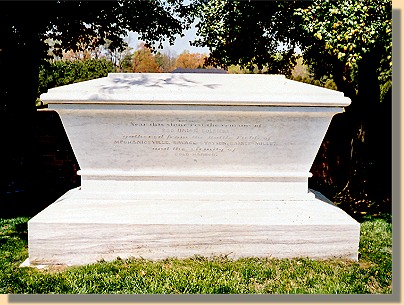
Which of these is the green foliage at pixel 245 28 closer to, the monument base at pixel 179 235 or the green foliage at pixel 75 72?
the monument base at pixel 179 235

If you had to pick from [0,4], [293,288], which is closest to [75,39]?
[0,4]

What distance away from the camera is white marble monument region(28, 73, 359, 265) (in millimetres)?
4066

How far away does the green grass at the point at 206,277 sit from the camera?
3475mm

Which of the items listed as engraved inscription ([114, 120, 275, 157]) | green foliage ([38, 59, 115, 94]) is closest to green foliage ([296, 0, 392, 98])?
engraved inscription ([114, 120, 275, 157])

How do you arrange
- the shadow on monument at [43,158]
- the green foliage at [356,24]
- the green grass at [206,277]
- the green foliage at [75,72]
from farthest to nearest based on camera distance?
the green foliage at [75,72]
the shadow on monument at [43,158]
the green foliage at [356,24]
the green grass at [206,277]

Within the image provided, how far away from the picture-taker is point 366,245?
15.3 ft

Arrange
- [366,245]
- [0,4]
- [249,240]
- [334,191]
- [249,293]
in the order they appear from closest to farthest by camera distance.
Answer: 1. [249,293]
2. [249,240]
3. [366,245]
4. [0,4]
5. [334,191]

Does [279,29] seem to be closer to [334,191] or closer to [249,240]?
[334,191]

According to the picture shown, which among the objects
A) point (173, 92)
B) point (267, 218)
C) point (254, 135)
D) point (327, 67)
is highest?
point (327, 67)

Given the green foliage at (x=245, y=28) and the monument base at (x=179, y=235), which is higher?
the green foliage at (x=245, y=28)

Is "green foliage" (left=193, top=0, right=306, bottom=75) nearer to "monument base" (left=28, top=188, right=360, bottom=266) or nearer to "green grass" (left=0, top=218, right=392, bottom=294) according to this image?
"monument base" (left=28, top=188, right=360, bottom=266)

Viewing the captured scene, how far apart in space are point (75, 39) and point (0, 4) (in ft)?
5.10

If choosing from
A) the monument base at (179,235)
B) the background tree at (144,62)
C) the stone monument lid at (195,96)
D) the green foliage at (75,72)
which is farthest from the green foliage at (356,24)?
the background tree at (144,62)

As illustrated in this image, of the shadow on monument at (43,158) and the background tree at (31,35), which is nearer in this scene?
the background tree at (31,35)
